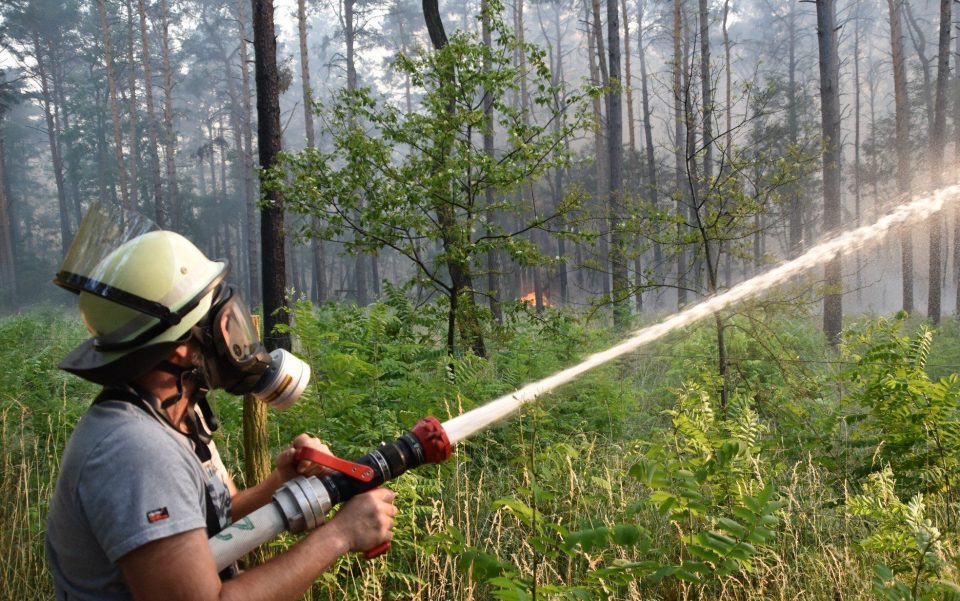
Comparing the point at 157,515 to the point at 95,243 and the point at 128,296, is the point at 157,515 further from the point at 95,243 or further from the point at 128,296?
the point at 95,243

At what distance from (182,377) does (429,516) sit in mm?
3107

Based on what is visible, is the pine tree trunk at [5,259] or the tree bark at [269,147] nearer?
the tree bark at [269,147]

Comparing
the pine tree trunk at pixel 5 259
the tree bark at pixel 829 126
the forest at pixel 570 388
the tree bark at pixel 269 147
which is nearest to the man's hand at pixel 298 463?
Result: the forest at pixel 570 388

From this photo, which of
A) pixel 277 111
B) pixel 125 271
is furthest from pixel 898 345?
pixel 277 111

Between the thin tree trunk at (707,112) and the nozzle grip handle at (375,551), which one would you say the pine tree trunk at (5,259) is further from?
the nozzle grip handle at (375,551)

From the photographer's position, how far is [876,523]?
4.11 m

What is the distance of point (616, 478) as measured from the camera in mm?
5195

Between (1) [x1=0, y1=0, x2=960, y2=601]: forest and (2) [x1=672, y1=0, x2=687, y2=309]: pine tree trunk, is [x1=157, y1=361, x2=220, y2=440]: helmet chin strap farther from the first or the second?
(2) [x1=672, y1=0, x2=687, y2=309]: pine tree trunk

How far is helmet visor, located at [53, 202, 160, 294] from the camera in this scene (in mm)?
1745

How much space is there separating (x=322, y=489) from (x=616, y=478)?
150 inches

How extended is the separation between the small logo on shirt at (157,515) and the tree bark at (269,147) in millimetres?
7522

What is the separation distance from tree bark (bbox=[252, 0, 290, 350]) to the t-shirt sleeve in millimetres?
7433

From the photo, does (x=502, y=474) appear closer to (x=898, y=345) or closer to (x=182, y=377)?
(x=898, y=345)

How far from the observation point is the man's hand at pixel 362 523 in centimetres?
179
